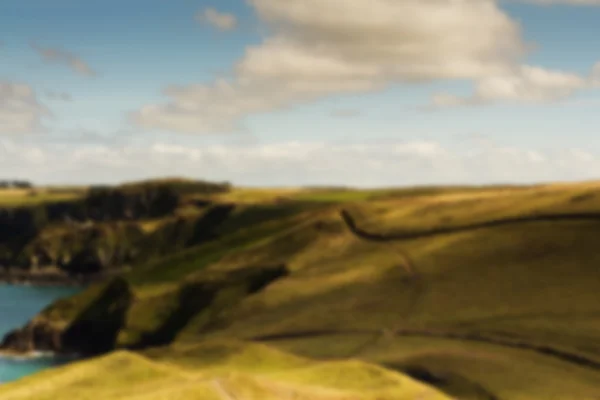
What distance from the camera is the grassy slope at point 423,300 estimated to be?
3383 inches

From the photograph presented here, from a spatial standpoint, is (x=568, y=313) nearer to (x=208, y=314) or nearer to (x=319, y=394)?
(x=319, y=394)

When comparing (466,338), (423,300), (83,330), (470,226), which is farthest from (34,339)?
(466,338)

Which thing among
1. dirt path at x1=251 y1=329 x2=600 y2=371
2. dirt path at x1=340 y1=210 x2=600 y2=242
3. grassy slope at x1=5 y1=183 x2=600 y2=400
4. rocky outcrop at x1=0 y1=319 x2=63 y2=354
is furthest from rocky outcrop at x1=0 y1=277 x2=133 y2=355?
dirt path at x1=251 y1=329 x2=600 y2=371

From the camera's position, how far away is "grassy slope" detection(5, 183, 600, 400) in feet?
282

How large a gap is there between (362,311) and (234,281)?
44.9 metres

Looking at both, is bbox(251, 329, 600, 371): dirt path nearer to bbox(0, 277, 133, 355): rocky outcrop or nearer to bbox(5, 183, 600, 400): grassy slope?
bbox(5, 183, 600, 400): grassy slope

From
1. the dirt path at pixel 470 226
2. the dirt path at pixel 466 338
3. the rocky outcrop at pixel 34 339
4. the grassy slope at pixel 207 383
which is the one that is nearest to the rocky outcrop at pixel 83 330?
the rocky outcrop at pixel 34 339

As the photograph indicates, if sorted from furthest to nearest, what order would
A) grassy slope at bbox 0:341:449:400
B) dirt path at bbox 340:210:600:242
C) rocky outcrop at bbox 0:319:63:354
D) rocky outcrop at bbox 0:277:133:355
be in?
rocky outcrop at bbox 0:319:63:354 < rocky outcrop at bbox 0:277:133:355 < dirt path at bbox 340:210:600:242 < grassy slope at bbox 0:341:449:400

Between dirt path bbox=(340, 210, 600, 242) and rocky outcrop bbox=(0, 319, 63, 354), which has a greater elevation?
dirt path bbox=(340, 210, 600, 242)

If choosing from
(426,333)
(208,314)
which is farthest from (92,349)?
(426,333)

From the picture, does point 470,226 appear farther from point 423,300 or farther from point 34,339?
point 34,339

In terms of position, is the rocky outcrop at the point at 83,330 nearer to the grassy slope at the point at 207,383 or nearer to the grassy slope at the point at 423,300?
the grassy slope at the point at 423,300

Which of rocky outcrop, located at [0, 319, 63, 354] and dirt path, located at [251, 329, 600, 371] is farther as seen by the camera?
rocky outcrop, located at [0, 319, 63, 354]

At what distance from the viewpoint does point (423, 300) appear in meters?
120
